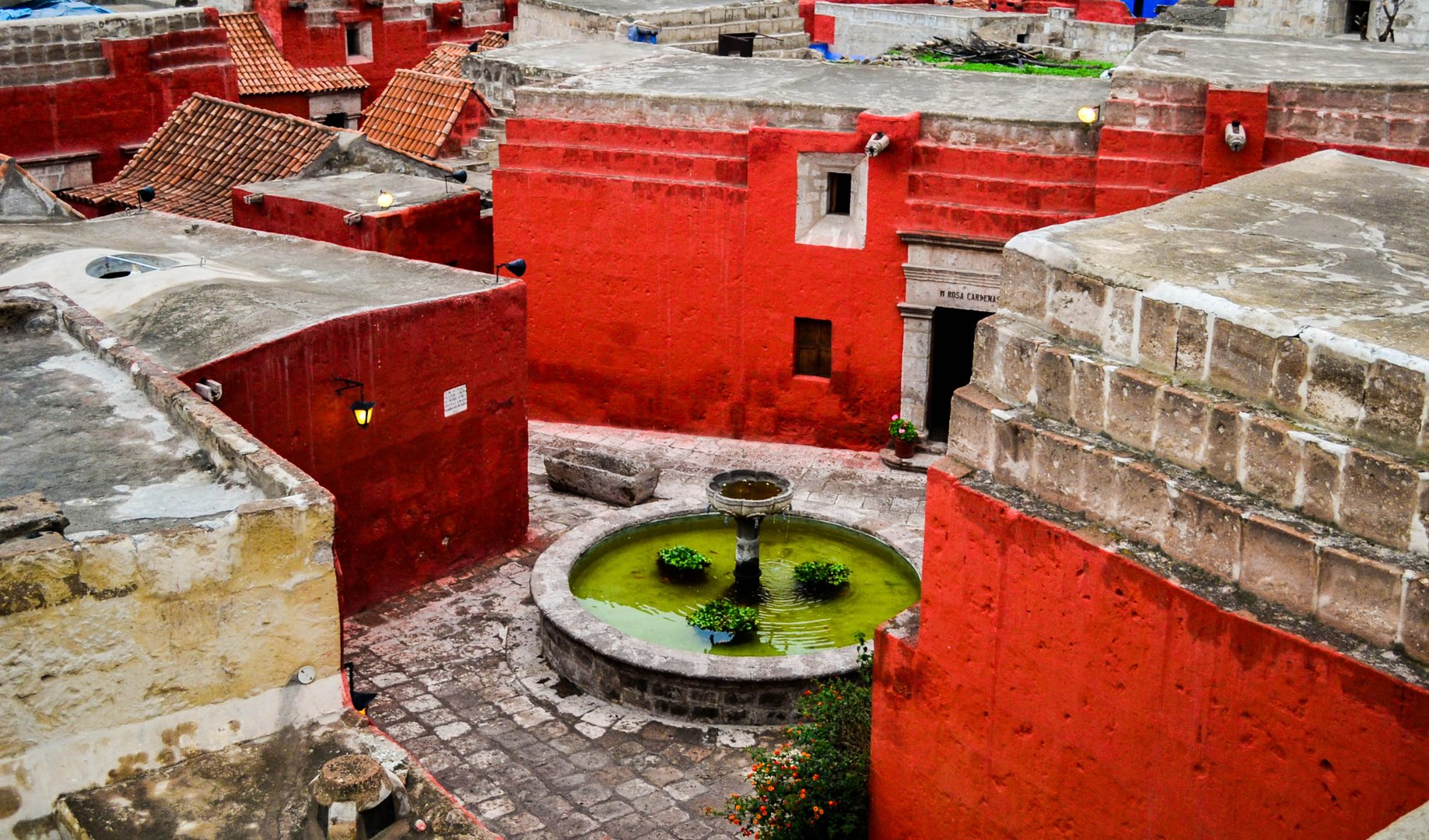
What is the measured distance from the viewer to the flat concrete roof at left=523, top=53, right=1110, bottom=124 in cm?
1780

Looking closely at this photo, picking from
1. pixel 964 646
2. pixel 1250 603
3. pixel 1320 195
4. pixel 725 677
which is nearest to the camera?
pixel 1250 603

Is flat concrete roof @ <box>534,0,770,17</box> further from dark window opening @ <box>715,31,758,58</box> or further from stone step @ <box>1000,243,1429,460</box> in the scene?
stone step @ <box>1000,243,1429,460</box>

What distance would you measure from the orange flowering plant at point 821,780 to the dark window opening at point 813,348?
7498 millimetres

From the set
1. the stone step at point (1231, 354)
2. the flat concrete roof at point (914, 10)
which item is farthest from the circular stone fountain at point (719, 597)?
the flat concrete roof at point (914, 10)

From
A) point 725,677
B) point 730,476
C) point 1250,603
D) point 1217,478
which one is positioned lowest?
point 725,677

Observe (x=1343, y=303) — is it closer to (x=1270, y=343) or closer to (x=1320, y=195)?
(x=1270, y=343)

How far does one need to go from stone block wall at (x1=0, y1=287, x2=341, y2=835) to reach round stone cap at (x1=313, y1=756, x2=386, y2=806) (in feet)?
3.02

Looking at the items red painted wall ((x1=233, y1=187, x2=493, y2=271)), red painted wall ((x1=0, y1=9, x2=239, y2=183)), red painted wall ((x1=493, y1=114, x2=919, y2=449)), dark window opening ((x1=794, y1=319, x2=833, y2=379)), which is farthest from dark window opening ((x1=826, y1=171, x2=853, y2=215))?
red painted wall ((x1=0, y1=9, x2=239, y2=183))

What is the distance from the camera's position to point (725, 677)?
1221cm

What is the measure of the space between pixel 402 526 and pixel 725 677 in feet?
12.5

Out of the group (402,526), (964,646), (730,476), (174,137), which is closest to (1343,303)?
(964,646)

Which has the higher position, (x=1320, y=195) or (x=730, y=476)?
(x=1320, y=195)

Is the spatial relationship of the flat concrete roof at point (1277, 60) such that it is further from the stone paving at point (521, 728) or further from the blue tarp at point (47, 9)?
the blue tarp at point (47, 9)

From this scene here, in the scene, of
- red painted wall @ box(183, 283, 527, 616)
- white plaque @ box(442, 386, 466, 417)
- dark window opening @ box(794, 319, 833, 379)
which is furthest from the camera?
dark window opening @ box(794, 319, 833, 379)
